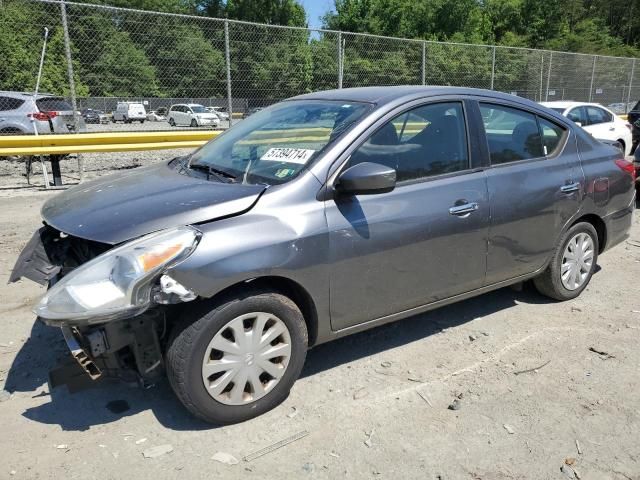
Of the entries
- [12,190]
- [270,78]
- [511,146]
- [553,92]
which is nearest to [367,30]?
[553,92]

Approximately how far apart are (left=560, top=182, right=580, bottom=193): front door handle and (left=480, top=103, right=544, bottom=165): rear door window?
303mm

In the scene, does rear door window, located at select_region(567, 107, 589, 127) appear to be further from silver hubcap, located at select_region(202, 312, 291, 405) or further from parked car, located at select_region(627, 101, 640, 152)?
silver hubcap, located at select_region(202, 312, 291, 405)

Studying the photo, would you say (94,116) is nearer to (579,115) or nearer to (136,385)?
(579,115)

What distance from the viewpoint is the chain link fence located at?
9.73 m

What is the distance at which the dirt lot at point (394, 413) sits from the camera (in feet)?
8.36

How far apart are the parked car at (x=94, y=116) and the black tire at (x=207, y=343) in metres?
9.10

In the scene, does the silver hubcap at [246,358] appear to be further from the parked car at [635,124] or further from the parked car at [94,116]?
the parked car at [635,124]

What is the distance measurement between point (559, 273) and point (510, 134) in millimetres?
1223

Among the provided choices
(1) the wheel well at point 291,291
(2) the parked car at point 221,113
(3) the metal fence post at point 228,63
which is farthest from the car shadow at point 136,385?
(2) the parked car at point 221,113

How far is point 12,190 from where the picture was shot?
29.5 feet

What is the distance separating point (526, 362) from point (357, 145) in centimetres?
181

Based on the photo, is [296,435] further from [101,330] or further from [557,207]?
[557,207]

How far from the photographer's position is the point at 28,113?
12625 mm

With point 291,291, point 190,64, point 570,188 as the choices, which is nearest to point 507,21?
point 190,64
